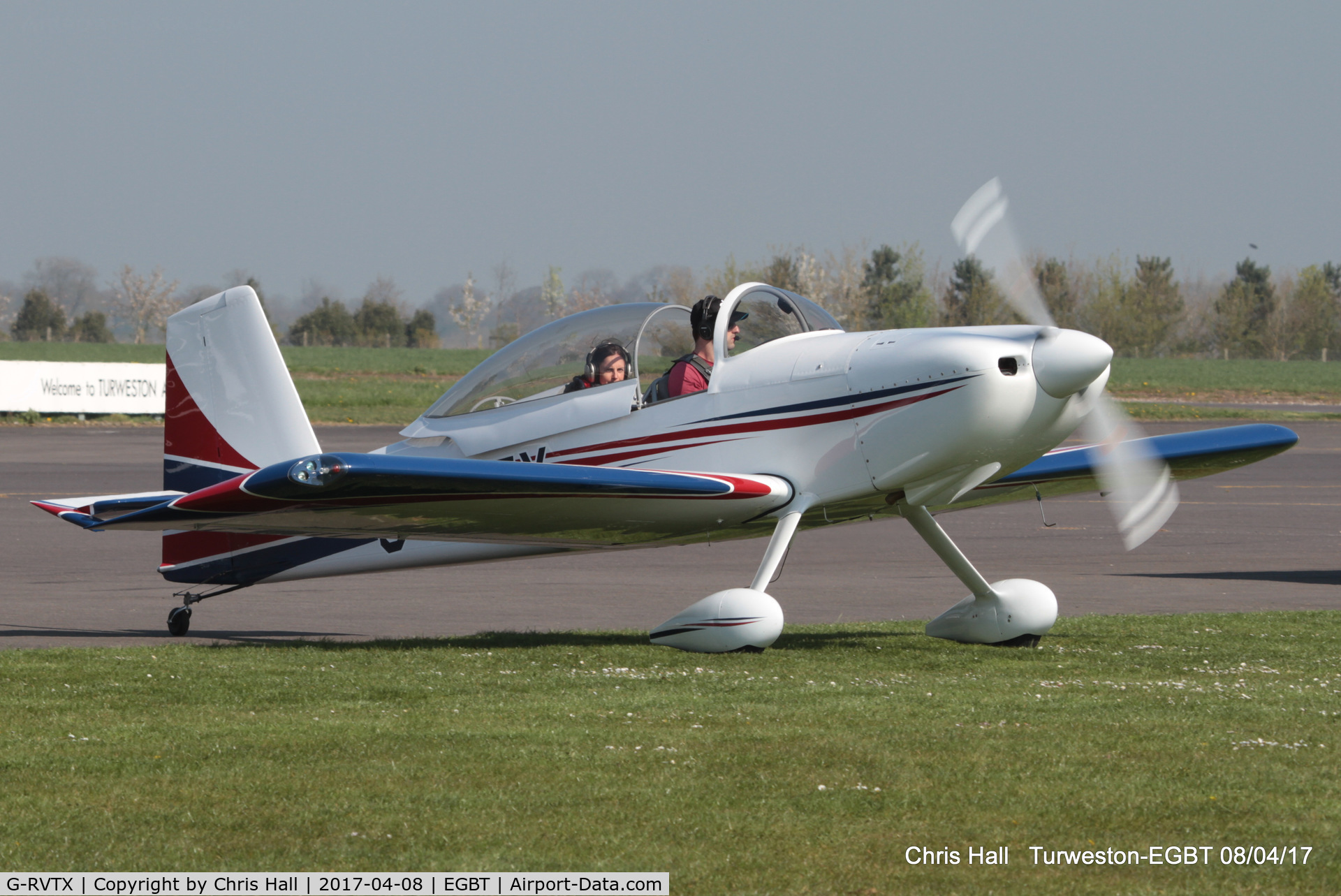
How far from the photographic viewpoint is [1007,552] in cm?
1666

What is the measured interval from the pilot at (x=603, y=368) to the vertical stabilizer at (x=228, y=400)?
2.19 m

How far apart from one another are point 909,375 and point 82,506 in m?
5.22

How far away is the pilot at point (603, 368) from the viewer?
32.0ft

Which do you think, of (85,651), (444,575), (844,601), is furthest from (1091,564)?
(85,651)

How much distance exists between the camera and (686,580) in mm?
14102

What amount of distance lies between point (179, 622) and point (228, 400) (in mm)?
1632

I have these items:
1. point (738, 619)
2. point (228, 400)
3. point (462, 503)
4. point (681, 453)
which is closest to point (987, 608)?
point (738, 619)

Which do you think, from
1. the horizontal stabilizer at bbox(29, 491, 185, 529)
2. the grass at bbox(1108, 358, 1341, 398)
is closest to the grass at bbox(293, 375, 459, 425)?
the grass at bbox(1108, 358, 1341, 398)

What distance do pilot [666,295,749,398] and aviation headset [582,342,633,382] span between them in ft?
1.01

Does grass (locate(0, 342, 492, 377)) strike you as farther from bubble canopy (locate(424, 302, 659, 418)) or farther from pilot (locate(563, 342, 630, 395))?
pilot (locate(563, 342, 630, 395))

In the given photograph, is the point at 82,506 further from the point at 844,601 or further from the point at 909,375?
the point at 844,601

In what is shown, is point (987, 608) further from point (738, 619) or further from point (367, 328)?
point (367, 328)

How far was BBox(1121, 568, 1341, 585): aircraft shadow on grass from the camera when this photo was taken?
46.2 feet

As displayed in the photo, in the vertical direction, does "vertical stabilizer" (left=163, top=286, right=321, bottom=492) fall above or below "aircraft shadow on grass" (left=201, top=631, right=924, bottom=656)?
above
